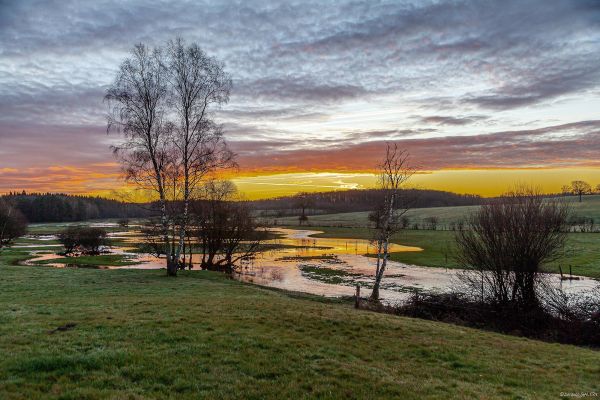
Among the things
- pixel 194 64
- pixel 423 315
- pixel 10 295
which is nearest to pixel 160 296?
pixel 10 295

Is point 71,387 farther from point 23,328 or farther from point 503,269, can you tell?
point 503,269

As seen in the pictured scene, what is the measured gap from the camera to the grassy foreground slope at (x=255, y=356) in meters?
9.30

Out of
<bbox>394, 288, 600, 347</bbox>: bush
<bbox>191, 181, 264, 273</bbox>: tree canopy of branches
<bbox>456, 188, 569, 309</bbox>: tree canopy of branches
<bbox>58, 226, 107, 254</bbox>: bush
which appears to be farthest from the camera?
<bbox>58, 226, 107, 254</bbox>: bush

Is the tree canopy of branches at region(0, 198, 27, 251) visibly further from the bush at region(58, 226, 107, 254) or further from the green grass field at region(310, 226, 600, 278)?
the green grass field at region(310, 226, 600, 278)

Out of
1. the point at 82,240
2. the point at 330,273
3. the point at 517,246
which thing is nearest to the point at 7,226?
the point at 82,240

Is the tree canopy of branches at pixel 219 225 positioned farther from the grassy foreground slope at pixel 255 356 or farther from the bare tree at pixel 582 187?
the bare tree at pixel 582 187

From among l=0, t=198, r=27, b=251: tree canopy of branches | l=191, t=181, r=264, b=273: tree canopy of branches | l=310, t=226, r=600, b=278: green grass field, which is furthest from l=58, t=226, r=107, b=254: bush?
l=310, t=226, r=600, b=278: green grass field

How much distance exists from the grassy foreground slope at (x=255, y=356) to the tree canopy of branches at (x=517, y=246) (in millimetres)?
11136

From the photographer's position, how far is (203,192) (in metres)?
45.8

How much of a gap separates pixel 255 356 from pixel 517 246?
23084mm

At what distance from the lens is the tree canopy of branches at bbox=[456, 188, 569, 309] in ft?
88.4

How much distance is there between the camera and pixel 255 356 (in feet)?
37.1

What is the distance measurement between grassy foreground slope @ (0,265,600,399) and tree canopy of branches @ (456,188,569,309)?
36.5 ft

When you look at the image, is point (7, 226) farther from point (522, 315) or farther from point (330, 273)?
point (522, 315)
